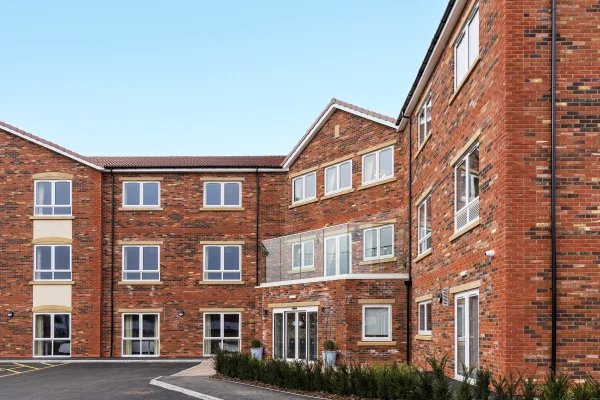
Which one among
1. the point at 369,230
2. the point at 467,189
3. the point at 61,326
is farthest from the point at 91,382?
the point at 467,189

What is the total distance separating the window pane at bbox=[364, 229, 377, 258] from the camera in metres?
24.9

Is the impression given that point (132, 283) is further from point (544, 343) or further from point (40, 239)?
point (544, 343)

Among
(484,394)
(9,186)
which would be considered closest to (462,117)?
(484,394)

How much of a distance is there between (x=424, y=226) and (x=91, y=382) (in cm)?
1056

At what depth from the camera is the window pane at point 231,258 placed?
113ft

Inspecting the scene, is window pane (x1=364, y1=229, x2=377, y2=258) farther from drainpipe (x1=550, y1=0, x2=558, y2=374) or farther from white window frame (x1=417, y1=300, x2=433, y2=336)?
drainpipe (x1=550, y1=0, x2=558, y2=374)

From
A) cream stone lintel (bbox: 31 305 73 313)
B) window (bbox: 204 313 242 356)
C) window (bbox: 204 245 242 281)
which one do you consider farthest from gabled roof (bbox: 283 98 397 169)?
cream stone lintel (bbox: 31 305 73 313)

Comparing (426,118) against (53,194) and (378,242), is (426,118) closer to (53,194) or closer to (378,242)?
(378,242)

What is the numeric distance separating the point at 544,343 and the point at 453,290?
4.79 meters

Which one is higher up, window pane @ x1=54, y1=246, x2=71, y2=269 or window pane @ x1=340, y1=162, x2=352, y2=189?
window pane @ x1=340, y1=162, x2=352, y2=189

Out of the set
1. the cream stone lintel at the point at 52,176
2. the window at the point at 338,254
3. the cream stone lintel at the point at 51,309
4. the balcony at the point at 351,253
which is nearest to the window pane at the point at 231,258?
the cream stone lintel at the point at 51,309

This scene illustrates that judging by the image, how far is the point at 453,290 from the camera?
17.8 meters

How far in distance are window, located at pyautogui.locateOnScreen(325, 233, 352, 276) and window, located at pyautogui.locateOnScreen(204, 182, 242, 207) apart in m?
9.87

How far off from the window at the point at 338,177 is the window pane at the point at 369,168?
913 millimetres
